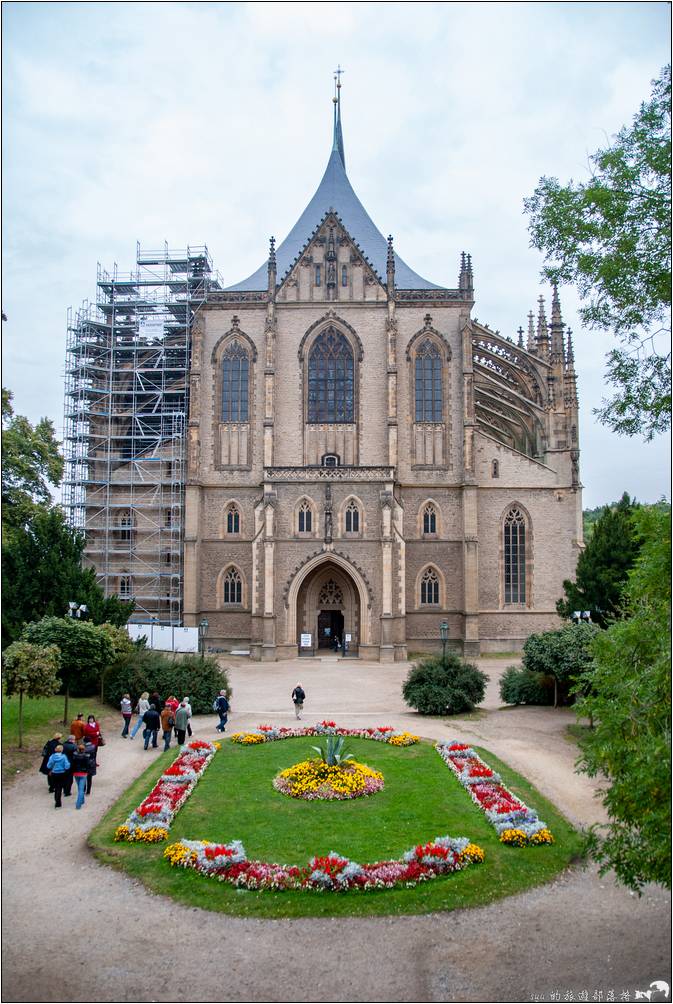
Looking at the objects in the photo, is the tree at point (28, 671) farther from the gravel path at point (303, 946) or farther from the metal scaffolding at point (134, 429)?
the metal scaffolding at point (134, 429)

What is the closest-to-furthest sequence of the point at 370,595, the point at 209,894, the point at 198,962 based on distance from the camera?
the point at 198,962, the point at 209,894, the point at 370,595

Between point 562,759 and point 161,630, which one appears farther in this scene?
point 161,630

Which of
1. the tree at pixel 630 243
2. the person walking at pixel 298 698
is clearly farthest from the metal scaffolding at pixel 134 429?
the tree at pixel 630 243

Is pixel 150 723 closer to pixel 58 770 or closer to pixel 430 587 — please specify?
pixel 58 770

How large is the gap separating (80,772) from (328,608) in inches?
1001

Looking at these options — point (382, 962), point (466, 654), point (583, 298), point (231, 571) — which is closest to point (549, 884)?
point (382, 962)

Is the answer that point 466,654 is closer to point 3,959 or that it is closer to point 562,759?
point 562,759

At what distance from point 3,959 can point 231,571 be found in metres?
30.8

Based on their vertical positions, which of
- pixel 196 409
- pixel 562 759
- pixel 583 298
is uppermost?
pixel 196 409

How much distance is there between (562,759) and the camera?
60.7 ft

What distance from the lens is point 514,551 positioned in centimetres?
3991

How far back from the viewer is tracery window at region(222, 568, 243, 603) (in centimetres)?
3947

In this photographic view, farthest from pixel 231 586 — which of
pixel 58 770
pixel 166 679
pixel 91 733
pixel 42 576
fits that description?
pixel 58 770

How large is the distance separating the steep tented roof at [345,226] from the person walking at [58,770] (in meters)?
33.1
